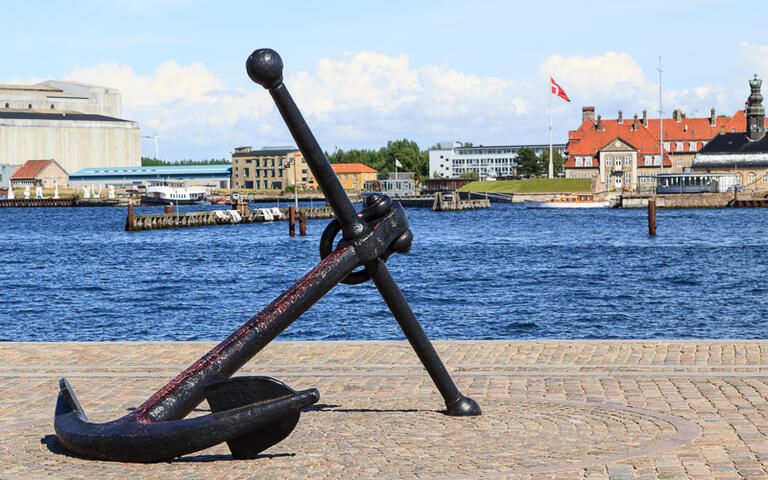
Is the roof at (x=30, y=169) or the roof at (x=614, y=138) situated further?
the roof at (x=30, y=169)

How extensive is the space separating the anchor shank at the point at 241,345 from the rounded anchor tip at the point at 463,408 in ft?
4.92

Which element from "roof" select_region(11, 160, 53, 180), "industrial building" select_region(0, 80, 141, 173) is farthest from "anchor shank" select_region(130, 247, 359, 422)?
"industrial building" select_region(0, 80, 141, 173)

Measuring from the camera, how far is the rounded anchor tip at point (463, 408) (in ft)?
25.7

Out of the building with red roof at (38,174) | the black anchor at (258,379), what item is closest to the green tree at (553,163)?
the building with red roof at (38,174)

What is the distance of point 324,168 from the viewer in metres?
6.92

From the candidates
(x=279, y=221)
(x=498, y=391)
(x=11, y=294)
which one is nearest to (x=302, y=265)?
(x=11, y=294)

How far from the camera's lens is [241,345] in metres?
6.64

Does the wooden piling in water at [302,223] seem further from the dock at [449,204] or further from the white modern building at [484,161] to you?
the white modern building at [484,161]

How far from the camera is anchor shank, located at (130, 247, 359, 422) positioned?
6375 mm

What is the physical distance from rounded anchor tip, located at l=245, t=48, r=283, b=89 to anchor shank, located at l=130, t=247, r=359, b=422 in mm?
1412

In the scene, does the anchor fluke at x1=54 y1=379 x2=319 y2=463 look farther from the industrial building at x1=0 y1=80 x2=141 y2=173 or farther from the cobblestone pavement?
the industrial building at x1=0 y1=80 x2=141 y2=173

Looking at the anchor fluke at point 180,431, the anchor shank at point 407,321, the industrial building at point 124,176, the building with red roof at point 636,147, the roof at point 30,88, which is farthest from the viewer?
the roof at point 30,88

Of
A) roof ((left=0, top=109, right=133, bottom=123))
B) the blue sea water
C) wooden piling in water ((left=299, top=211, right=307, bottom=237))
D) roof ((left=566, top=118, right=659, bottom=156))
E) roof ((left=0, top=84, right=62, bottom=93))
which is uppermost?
roof ((left=0, top=84, right=62, bottom=93))

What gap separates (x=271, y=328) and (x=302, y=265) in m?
34.2
